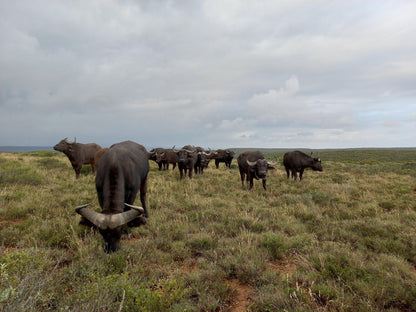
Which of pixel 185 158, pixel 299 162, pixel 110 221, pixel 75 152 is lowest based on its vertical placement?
pixel 110 221

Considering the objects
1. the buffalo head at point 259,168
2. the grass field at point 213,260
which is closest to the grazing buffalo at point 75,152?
the grass field at point 213,260

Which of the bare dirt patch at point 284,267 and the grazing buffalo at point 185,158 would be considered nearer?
the bare dirt patch at point 284,267

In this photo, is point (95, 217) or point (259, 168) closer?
point (95, 217)

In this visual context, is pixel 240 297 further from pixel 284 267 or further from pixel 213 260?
pixel 284 267

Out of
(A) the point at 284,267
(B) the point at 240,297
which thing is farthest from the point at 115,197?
(A) the point at 284,267

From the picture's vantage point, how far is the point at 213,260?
4273 mm

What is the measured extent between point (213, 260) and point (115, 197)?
8.69 feet

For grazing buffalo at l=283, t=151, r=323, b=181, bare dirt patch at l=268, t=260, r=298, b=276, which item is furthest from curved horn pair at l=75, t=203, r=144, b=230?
grazing buffalo at l=283, t=151, r=323, b=181

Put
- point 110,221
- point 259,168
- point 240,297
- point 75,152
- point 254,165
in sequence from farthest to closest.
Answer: point 75,152 < point 254,165 < point 259,168 < point 110,221 < point 240,297

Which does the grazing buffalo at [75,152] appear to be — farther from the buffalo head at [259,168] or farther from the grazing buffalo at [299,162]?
the grazing buffalo at [299,162]

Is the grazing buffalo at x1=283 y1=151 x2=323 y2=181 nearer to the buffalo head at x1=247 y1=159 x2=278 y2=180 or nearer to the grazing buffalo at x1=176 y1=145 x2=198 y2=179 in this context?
the buffalo head at x1=247 y1=159 x2=278 y2=180

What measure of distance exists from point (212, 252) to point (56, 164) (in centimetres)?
2107

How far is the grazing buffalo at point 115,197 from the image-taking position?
3742mm

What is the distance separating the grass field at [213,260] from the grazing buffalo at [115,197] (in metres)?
0.65
